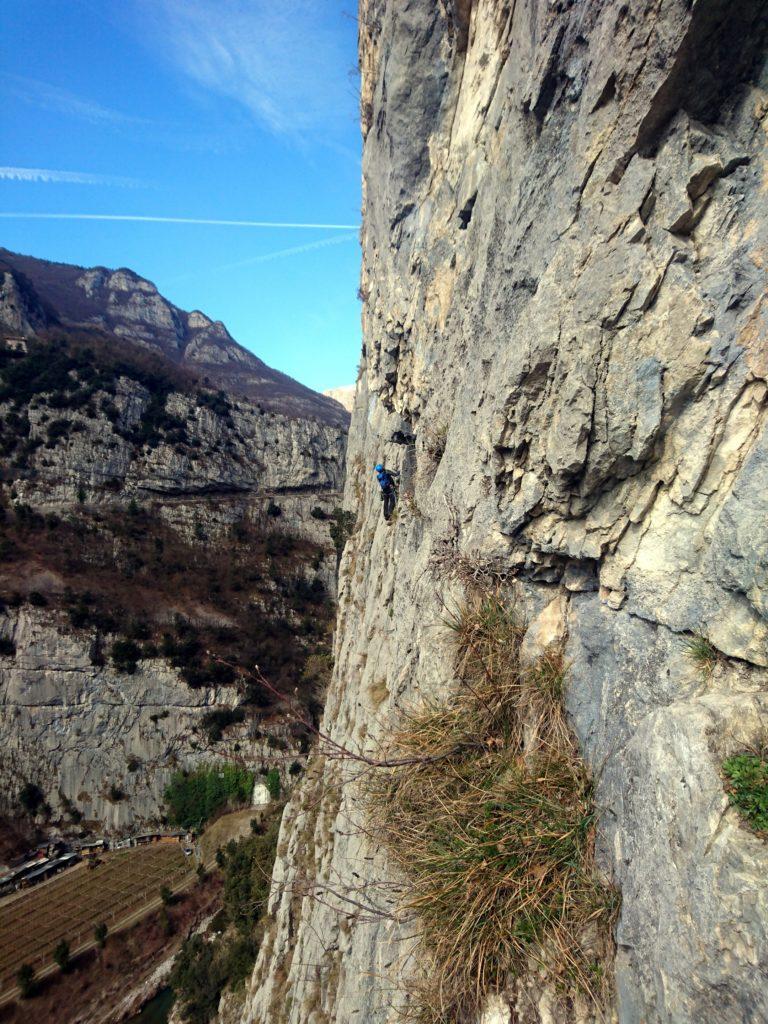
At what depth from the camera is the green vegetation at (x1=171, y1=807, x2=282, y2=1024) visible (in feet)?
53.0

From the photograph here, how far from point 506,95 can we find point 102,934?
32.0m

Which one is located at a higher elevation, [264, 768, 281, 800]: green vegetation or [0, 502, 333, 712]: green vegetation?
[0, 502, 333, 712]: green vegetation

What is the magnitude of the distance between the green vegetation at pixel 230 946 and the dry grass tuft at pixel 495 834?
519 inches

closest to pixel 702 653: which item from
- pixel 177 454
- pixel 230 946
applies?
pixel 230 946

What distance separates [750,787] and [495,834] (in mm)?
1850

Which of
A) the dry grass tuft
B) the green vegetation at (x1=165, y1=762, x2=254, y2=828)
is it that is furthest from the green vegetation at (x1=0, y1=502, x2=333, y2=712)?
the dry grass tuft

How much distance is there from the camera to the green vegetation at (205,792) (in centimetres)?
3181

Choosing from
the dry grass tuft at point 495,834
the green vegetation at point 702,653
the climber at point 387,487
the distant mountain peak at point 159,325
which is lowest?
the dry grass tuft at point 495,834

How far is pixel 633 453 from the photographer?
3580 mm

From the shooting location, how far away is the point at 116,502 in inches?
1780

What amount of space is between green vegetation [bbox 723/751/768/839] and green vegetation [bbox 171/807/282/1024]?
51.3ft

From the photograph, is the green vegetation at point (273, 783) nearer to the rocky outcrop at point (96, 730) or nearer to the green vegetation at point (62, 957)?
the rocky outcrop at point (96, 730)

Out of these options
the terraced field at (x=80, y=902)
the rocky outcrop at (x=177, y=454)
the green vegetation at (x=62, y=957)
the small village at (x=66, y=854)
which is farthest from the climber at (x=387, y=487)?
the rocky outcrop at (x=177, y=454)

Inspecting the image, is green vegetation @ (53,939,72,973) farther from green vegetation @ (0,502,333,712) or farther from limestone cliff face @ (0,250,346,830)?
green vegetation @ (0,502,333,712)
